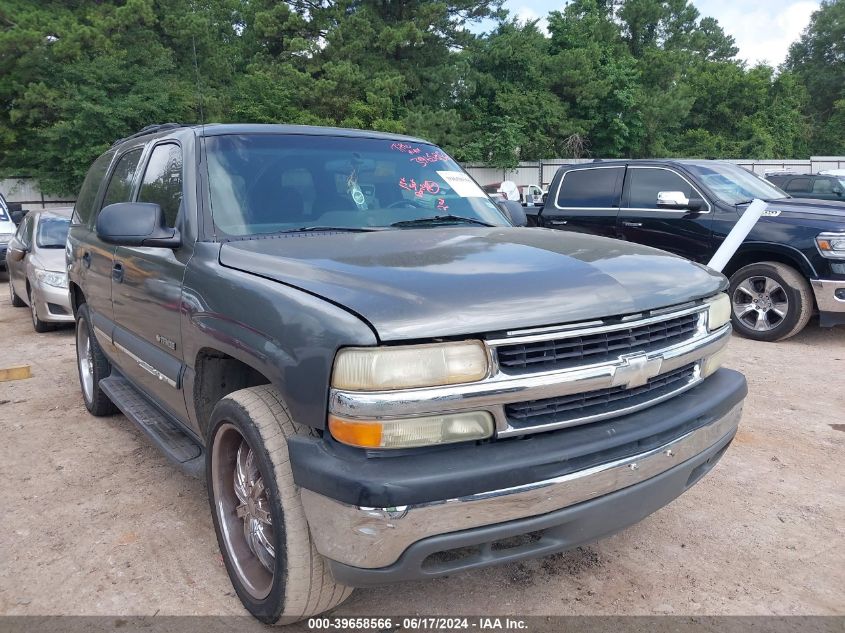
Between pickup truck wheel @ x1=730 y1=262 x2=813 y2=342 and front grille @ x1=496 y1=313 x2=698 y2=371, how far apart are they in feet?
16.3

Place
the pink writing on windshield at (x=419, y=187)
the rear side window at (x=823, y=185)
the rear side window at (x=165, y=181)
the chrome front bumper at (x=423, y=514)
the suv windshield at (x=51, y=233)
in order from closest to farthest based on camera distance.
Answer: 1. the chrome front bumper at (x=423, y=514)
2. the rear side window at (x=165, y=181)
3. the pink writing on windshield at (x=419, y=187)
4. the suv windshield at (x=51, y=233)
5. the rear side window at (x=823, y=185)

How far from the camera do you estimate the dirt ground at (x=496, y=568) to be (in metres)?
2.58

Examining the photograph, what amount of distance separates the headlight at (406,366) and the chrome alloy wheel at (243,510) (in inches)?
28.2

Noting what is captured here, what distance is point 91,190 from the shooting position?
4.86 metres

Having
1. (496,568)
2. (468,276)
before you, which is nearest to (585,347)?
(468,276)

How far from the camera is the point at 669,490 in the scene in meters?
2.34

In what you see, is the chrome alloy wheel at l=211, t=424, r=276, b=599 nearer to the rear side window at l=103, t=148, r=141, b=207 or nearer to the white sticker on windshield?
the white sticker on windshield

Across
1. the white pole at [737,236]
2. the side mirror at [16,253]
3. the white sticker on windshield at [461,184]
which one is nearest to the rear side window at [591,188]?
the white pole at [737,236]

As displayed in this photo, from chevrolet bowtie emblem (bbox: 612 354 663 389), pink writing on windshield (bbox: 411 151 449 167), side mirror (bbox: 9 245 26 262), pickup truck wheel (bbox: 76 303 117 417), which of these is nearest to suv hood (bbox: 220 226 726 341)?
chevrolet bowtie emblem (bbox: 612 354 663 389)

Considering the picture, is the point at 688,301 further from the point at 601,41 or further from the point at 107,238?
the point at 601,41

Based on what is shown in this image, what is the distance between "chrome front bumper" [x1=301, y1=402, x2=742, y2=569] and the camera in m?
1.87

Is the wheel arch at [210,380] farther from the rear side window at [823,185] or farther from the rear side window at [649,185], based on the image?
the rear side window at [823,185]

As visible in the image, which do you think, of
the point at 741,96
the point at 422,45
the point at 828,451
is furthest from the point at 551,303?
the point at 741,96

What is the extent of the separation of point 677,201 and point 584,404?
510 centimetres
